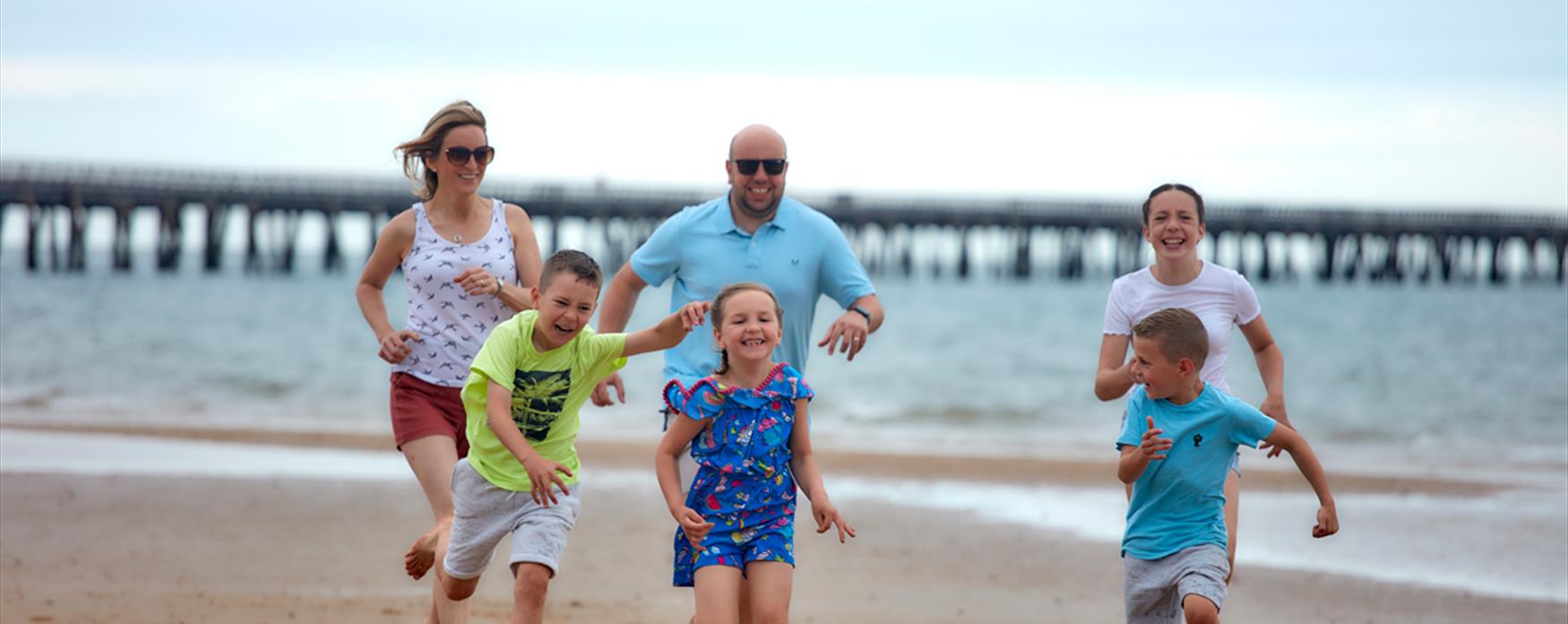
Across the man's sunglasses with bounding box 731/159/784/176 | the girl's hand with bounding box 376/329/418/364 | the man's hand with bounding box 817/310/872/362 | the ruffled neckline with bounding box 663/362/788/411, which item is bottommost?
the ruffled neckline with bounding box 663/362/788/411

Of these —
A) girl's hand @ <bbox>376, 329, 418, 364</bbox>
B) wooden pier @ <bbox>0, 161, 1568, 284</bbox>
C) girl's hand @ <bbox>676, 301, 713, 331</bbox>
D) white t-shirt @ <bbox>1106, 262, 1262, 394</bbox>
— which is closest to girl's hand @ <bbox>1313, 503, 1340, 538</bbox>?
white t-shirt @ <bbox>1106, 262, 1262, 394</bbox>

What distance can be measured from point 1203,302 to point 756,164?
5.01 feet

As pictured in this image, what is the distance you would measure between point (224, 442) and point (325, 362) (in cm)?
1337

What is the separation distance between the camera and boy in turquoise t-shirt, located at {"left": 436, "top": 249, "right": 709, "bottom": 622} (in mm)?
4520

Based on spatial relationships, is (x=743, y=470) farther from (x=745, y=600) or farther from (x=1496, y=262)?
(x=1496, y=262)

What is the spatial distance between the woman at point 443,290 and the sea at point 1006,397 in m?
5.23

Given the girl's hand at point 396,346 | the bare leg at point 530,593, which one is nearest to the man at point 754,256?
the girl's hand at point 396,346

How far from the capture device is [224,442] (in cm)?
1441

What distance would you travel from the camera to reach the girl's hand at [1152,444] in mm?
4297

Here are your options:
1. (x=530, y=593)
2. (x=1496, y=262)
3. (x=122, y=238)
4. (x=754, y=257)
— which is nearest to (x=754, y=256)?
(x=754, y=257)

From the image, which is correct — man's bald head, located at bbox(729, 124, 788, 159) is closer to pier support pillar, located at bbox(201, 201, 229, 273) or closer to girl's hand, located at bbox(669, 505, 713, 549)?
girl's hand, located at bbox(669, 505, 713, 549)

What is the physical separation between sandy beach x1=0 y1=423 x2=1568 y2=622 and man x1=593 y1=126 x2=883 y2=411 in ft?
6.82

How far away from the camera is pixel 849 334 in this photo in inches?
191

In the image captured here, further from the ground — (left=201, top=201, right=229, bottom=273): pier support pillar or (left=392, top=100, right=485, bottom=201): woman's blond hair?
(left=392, top=100, right=485, bottom=201): woman's blond hair
